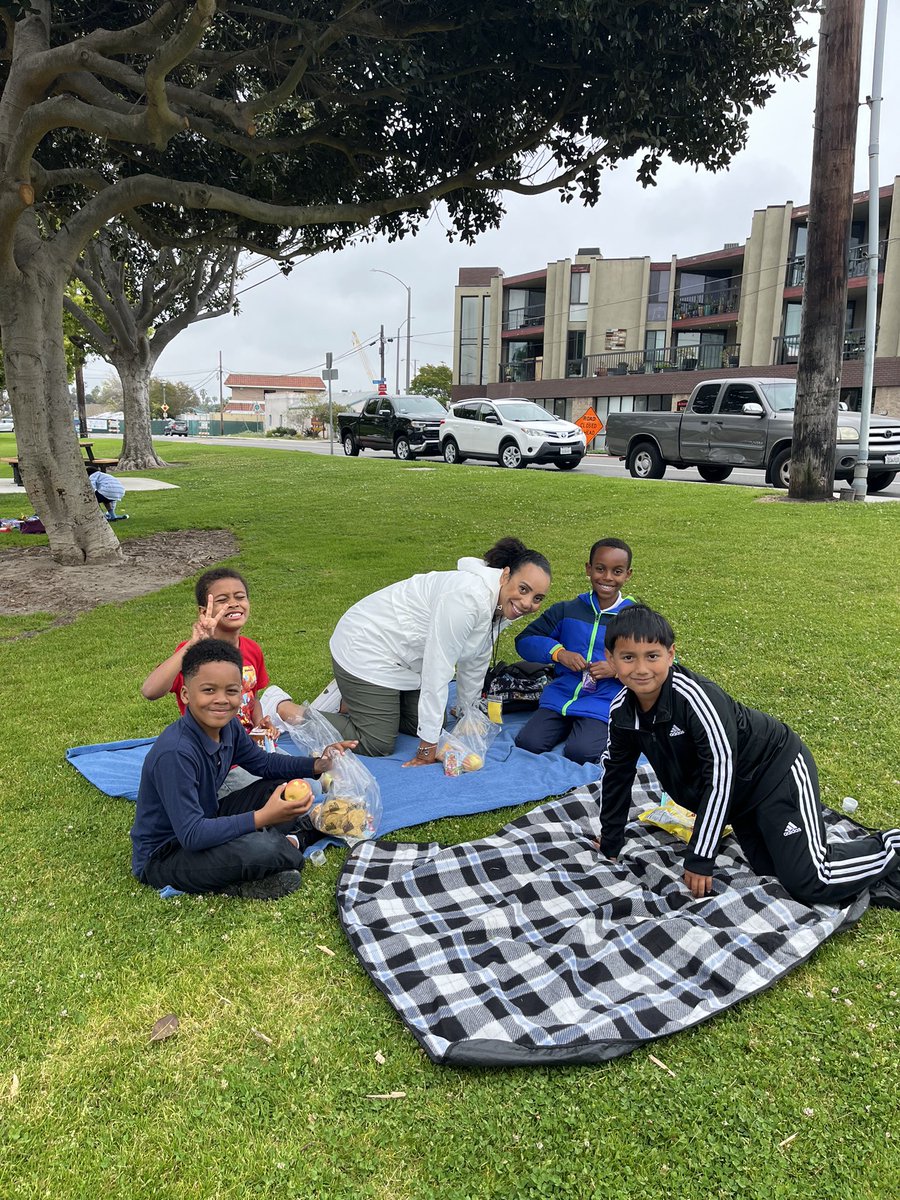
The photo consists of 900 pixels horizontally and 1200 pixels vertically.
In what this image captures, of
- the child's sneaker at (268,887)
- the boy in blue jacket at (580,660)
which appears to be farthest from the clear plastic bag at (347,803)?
the boy in blue jacket at (580,660)

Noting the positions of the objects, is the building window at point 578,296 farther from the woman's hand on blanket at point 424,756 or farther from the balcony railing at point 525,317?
the woman's hand on blanket at point 424,756

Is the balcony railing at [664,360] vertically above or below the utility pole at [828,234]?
above

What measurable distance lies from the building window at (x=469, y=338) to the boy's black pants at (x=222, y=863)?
5166 centimetres

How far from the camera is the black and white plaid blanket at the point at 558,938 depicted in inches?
101

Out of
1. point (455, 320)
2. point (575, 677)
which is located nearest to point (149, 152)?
point (575, 677)

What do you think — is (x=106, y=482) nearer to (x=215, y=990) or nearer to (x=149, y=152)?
(x=149, y=152)

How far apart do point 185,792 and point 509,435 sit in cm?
1911

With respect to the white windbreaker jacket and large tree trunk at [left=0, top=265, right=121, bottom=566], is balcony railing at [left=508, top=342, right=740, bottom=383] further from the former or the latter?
the white windbreaker jacket

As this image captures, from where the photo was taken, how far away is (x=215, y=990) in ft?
9.11

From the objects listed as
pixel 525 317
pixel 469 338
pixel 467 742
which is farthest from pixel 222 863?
pixel 469 338

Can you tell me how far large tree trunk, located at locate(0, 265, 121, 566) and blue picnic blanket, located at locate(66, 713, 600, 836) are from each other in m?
5.19

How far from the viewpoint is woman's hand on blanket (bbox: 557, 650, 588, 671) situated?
15.9 ft

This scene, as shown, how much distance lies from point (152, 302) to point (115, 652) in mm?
18957

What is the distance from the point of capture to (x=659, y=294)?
145 feet
